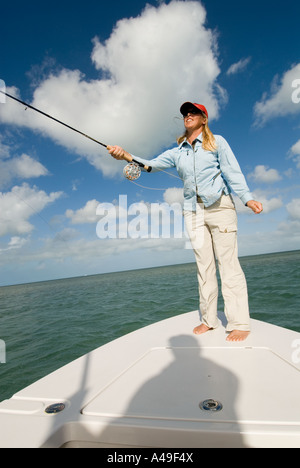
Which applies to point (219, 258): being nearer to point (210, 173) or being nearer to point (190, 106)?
point (210, 173)

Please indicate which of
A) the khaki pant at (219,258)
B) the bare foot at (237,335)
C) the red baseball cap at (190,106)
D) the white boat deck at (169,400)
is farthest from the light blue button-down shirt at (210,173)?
the white boat deck at (169,400)

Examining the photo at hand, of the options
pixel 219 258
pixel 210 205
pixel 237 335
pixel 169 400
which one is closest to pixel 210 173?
pixel 210 205

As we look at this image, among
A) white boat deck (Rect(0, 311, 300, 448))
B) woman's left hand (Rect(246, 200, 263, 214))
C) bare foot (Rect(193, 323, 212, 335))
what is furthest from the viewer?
bare foot (Rect(193, 323, 212, 335))

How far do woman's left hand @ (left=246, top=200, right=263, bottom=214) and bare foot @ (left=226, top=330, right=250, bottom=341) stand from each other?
1.18 meters

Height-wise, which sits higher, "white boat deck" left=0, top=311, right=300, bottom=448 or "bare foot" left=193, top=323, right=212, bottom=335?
"bare foot" left=193, top=323, right=212, bottom=335

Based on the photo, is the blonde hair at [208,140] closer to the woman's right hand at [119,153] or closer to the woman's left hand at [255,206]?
the woman's left hand at [255,206]

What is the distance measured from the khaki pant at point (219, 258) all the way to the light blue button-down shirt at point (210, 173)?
0.40 feet

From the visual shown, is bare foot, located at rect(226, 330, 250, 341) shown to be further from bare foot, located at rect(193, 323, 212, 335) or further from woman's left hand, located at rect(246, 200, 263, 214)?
woman's left hand, located at rect(246, 200, 263, 214)

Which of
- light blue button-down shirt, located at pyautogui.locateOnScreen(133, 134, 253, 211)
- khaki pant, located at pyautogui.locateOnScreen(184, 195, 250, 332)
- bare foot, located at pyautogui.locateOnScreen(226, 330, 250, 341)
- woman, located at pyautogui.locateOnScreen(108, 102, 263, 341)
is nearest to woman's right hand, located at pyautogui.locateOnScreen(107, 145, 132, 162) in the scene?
woman, located at pyautogui.locateOnScreen(108, 102, 263, 341)

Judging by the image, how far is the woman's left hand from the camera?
7.93 feet

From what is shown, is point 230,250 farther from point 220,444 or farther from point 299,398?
point 220,444

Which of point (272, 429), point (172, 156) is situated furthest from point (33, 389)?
point (172, 156)

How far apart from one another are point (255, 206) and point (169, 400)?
1900 millimetres

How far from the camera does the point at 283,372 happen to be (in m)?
1.54
